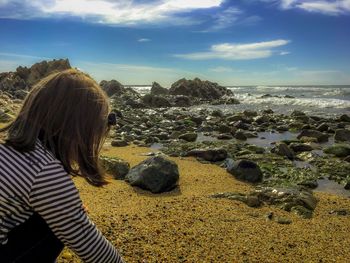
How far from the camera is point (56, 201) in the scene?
2.31 metres

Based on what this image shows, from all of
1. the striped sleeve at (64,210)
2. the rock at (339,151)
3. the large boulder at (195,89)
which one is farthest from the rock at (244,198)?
the large boulder at (195,89)

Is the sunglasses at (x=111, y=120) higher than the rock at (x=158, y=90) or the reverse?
higher

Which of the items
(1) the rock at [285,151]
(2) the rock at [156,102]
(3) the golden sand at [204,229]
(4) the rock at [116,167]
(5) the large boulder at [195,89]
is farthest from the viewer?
(5) the large boulder at [195,89]

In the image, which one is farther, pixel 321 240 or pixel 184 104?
pixel 184 104

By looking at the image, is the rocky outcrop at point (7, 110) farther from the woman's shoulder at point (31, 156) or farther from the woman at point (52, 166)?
the woman's shoulder at point (31, 156)

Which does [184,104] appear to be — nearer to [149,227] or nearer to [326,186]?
[326,186]

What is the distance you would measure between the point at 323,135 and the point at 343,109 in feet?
56.2

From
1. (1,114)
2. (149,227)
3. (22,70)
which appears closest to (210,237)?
(149,227)

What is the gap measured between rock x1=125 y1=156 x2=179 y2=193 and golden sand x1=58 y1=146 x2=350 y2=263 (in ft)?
0.47

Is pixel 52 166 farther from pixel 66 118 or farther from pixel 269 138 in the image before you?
pixel 269 138

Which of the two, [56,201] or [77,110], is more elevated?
[77,110]

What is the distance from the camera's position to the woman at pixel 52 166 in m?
2.28

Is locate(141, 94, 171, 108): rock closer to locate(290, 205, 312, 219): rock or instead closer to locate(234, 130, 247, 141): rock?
locate(234, 130, 247, 141): rock

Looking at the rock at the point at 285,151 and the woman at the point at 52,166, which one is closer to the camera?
the woman at the point at 52,166
